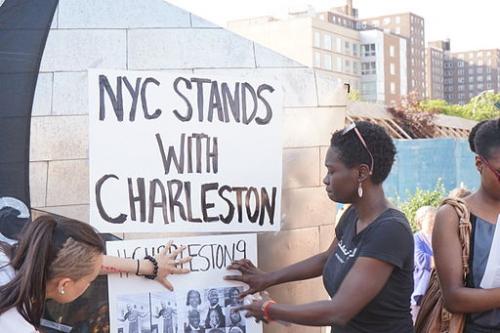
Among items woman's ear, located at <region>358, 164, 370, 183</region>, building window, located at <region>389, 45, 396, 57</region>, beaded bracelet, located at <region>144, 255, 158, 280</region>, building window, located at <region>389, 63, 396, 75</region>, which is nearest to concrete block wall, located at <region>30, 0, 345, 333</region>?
beaded bracelet, located at <region>144, 255, 158, 280</region>

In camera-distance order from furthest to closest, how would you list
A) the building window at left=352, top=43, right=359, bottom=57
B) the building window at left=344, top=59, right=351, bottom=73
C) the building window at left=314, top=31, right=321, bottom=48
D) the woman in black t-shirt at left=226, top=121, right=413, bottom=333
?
the building window at left=352, top=43, right=359, bottom=57
the building window at left=344, top=59, right=351, bottom=73
the building window at left=314, top=31, right=321, bottom=48
the woman in black t-shirt at left=226, top=121, right=413, bottom=333

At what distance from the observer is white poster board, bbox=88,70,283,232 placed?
9.04 feet

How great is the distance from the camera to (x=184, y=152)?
9.32 feet

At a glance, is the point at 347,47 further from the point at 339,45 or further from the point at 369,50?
the point at 369,50

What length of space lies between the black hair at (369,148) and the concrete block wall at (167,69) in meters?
0.63

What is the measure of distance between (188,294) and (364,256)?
3.10ft

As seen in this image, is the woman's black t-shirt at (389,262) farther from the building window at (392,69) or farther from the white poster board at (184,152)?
the building window at (392,69)

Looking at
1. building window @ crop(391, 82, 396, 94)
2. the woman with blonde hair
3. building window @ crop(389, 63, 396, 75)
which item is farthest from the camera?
building window @ crop(389, 63, 396, 75)

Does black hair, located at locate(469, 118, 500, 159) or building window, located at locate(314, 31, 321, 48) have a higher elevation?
building window, located at locate(314, 31, 321, 48)

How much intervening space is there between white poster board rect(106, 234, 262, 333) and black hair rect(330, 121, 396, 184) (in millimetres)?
765

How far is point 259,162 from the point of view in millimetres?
2947

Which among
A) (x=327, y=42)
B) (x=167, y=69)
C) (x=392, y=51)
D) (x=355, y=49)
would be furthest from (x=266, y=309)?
(x=392, y=51)

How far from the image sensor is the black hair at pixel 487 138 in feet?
7.81

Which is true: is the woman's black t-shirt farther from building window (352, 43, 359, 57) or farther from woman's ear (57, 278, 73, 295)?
building window (352, 43, 359, 57)
